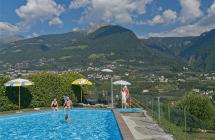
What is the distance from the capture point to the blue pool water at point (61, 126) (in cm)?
1483

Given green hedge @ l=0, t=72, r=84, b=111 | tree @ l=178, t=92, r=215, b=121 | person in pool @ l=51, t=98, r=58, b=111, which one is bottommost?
tree @ l=178, t=92, r=215, b=121

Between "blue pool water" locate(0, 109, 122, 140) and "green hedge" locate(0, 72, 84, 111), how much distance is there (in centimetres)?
233

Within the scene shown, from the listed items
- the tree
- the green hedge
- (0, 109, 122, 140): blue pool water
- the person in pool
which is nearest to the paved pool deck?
(0, 109, 122, 140): blue pool water

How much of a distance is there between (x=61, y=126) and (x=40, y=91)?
22.3 ft

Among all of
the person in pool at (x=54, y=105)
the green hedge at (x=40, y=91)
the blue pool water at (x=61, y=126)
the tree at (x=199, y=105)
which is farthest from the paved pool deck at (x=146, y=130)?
the tree at (x=199, y=105)

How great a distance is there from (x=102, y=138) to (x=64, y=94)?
11631 mm

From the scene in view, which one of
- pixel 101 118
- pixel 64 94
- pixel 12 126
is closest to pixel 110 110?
pixel 101 118

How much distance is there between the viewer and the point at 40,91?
78.7 feet

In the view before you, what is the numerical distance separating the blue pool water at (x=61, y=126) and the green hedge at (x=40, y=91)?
2.33 metres

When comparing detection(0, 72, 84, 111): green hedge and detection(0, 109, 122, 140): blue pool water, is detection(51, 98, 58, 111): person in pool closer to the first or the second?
detection(0, 109, 122, 140): blue pool water

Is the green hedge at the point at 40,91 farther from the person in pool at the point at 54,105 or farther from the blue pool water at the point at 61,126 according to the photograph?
the blue pool water at the point at 61,126

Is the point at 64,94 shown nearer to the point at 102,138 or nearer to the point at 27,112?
the point at 27,112

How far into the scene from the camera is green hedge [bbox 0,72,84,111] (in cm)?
2236

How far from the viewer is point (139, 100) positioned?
78.4 feet
